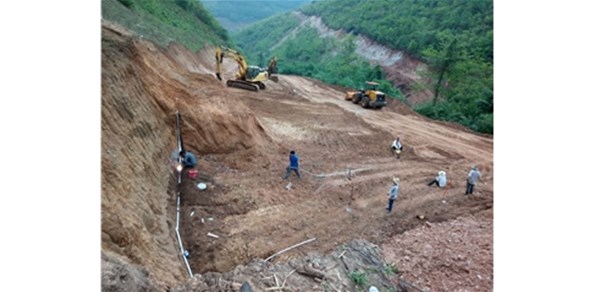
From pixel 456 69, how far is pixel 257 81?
43.5 feet

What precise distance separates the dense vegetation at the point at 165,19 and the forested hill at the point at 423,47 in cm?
1043

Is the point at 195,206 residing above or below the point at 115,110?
below

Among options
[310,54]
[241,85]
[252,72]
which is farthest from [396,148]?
[310,54]

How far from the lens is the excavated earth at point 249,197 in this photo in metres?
6.80

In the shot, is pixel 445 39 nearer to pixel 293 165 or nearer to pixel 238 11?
pixel 293 165

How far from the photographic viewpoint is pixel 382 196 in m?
10.8

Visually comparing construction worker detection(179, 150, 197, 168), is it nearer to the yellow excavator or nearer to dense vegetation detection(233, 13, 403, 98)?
the yellow excavator

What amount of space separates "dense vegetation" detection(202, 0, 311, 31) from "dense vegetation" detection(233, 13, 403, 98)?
34.8 metres

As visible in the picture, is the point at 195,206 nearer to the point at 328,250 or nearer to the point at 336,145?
the point at 328,250

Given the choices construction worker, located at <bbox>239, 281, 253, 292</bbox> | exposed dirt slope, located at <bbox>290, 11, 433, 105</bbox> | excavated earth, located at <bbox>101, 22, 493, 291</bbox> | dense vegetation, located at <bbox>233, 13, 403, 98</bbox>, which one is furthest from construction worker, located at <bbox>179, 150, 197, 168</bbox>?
exposed dirt slope, located at <bbox>290, 11, 433, 105</bbox>

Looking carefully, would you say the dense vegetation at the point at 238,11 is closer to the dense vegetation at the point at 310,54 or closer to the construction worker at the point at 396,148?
the dense vegetation at the point at 310,54

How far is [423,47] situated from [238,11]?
9759 centimetres

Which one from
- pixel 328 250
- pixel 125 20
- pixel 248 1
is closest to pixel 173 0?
pixel 125 20

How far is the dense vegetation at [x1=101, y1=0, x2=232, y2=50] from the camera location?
77.0 feet
